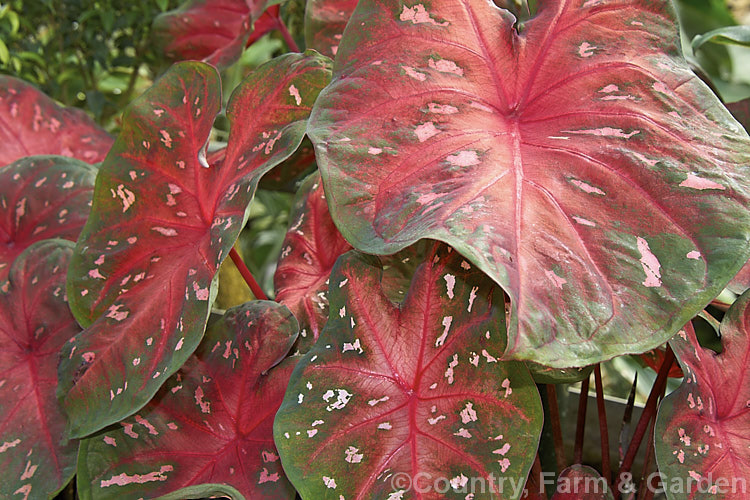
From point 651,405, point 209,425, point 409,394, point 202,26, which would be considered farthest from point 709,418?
point 202,26

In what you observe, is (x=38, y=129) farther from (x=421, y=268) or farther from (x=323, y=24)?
(x=421, y=268)

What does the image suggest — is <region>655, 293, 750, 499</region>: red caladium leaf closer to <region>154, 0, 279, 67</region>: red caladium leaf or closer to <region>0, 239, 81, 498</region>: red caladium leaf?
<region>0, 239, 81, 498</region>: red caladium leaf

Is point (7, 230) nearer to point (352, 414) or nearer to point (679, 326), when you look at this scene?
point (352, 414)

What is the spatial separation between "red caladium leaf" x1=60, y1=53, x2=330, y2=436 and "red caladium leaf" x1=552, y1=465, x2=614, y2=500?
405 mm

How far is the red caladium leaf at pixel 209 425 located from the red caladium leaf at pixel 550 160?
231mm

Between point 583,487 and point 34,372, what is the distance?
0.70 metres

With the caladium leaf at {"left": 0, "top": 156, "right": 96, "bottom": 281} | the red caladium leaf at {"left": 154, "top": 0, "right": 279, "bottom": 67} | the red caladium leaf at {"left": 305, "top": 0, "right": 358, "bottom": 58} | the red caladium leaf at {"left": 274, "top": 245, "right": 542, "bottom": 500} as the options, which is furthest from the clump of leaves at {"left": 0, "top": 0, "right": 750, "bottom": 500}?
the red caladium leaf at {"left": 154, "top": 0, "right": 279, "bottom": 67}

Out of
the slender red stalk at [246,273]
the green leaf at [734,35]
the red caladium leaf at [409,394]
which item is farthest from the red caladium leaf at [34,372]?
the green leaf at [734,35]


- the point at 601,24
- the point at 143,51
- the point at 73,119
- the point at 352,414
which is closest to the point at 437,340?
the point at 352,414

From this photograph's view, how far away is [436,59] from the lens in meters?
0.65

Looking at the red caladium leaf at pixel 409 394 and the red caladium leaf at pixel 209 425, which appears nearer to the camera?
the red caladium leaf at pixel 409 394

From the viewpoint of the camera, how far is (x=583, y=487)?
0.66 metres

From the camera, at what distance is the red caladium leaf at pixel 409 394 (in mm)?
590

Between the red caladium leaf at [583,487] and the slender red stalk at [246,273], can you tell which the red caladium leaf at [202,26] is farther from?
the red caladium leaf at [583,487]
